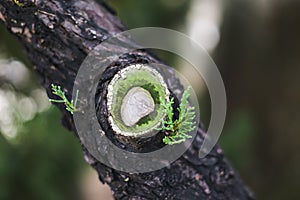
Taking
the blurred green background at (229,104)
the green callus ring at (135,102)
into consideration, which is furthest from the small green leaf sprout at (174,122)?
the blurred green background at (229,104)

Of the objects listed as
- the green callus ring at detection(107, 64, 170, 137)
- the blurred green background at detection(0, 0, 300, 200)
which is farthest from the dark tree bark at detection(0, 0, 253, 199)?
the blurred green background at detection(0, 0, 300, 200)

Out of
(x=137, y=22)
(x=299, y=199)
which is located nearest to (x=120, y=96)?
(x=137, y=22)

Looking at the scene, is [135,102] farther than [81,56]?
No

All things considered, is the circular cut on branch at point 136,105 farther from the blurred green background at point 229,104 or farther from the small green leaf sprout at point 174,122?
the blurred green background at point 229,104

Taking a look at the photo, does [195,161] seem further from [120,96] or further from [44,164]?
[44,164]

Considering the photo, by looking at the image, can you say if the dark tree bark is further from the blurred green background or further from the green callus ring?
the blurred green background

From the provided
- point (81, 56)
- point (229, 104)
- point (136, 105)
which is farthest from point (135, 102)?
point (229, 104)

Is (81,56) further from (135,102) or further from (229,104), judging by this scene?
(229,104)
